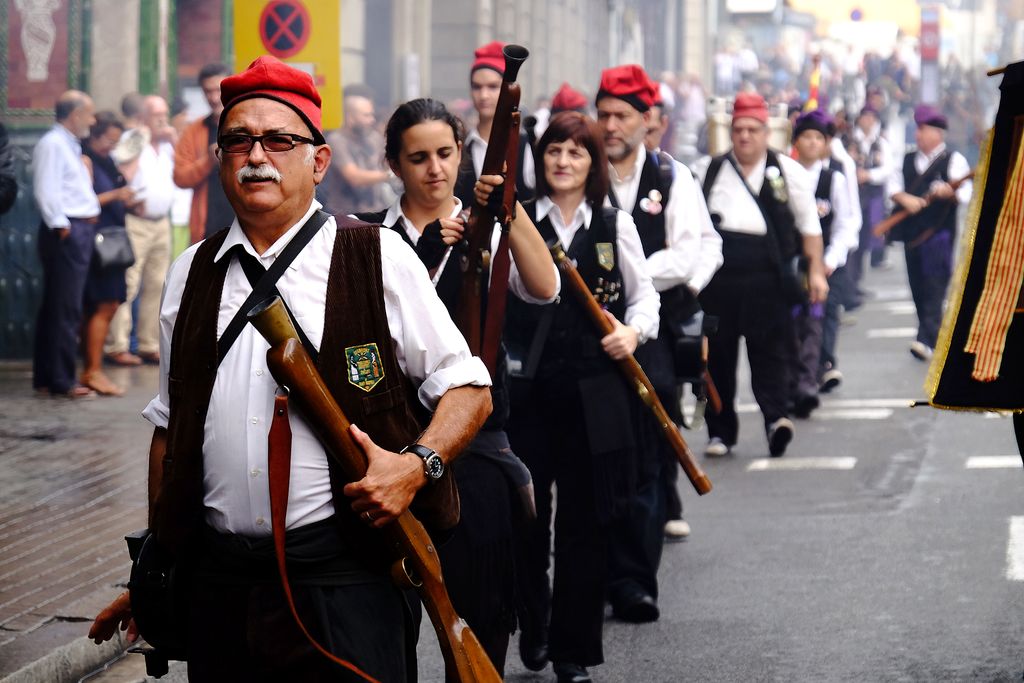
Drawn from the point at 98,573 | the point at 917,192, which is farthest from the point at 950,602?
the point at 917,192

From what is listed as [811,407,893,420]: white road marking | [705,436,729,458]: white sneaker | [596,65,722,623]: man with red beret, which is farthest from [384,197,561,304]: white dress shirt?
[811,407,893,420]: white road marking

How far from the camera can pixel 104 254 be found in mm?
12016

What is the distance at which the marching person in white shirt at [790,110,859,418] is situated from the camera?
11742mm

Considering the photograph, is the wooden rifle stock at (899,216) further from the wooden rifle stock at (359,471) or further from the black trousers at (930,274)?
the wooden rifle stock at (359,471)

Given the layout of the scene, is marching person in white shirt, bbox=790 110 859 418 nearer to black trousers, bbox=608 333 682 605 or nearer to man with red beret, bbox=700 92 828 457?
man with red beret, bbox=700 92 828 457

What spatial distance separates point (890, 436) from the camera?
1100 cm

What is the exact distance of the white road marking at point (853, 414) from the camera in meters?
11.8

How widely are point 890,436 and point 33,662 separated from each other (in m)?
6.50

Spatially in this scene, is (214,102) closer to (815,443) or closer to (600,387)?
(815,443)

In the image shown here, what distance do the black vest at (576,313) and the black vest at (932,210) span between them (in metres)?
8.61

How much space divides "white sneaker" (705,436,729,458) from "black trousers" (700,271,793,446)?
0.02 metres

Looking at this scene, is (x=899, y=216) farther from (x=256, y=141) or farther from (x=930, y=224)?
(x=256, y=141)

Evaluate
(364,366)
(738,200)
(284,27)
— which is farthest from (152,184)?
(364,366)

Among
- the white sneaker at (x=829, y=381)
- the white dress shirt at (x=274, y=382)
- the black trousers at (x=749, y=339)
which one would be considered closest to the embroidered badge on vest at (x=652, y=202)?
the black trousers at (x=749, y=339)
